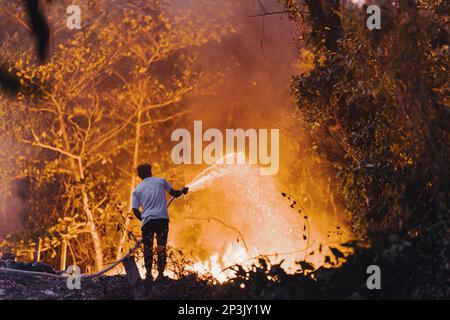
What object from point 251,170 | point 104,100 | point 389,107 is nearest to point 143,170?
point 389,107

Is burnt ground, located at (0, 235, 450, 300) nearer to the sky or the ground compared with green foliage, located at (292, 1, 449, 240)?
nearer to the ground

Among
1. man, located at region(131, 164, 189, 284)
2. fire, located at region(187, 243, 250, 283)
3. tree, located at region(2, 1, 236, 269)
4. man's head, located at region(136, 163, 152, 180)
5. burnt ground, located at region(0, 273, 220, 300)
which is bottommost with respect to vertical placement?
burnt ground, located at region(0, 273, 220, 300)

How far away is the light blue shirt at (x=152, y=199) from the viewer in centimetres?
1120

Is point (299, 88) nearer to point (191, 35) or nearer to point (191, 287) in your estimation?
point (191, 287)

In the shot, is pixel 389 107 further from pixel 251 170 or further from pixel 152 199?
pixel 251 170

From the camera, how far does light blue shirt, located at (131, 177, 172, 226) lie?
441 inches

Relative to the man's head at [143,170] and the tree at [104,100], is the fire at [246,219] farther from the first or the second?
the man's head at [143,170]

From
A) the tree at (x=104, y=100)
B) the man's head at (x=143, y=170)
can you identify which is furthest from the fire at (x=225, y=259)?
the man's head at (x=143, y=170)

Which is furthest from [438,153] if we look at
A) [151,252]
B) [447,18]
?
[151,252]

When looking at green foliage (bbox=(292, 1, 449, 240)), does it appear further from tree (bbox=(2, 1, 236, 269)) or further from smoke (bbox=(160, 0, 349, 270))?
tree (bbox=(2, 1, 236, 269))

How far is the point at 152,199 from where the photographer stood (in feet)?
36.9

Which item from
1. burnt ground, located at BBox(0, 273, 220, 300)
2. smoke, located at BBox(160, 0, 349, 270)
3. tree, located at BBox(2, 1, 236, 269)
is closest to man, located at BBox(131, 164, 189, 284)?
burnt ground, located at BBox(0, 273, 220, 300)

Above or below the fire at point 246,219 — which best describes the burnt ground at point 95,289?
below

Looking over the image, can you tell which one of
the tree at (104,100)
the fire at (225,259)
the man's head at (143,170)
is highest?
the tree at (104,100)
